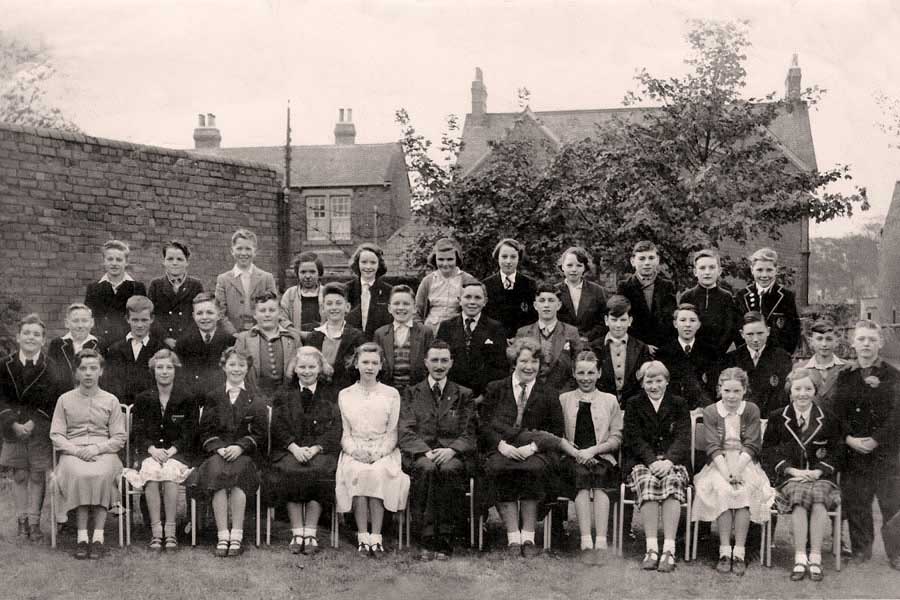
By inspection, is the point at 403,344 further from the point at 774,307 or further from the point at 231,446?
the point at 774,307

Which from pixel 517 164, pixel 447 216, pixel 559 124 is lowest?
pixel 447 216

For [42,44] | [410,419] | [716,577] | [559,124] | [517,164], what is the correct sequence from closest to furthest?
[716,577]
[410,419]
[42,44]
[517,164]
[559,124]

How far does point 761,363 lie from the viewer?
558cm

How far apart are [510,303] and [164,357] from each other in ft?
7.75

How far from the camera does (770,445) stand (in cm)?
517

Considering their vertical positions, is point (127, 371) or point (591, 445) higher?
point (127, 371)

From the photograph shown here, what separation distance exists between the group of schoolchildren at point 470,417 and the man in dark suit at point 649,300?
0.01 meters

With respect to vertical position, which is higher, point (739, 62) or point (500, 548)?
point (739, 62)

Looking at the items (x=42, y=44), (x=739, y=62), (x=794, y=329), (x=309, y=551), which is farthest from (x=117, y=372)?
(x=739, y=62)

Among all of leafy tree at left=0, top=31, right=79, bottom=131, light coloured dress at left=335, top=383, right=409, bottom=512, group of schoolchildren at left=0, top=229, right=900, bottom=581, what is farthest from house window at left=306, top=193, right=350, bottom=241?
light coloured dress at left=335, top=383, right=409, bottom=512

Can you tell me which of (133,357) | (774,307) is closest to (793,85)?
(774,307)

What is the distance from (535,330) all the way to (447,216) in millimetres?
6011

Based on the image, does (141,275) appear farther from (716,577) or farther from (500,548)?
(716,577)

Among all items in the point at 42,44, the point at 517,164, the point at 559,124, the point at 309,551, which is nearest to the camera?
the point at 309,551
